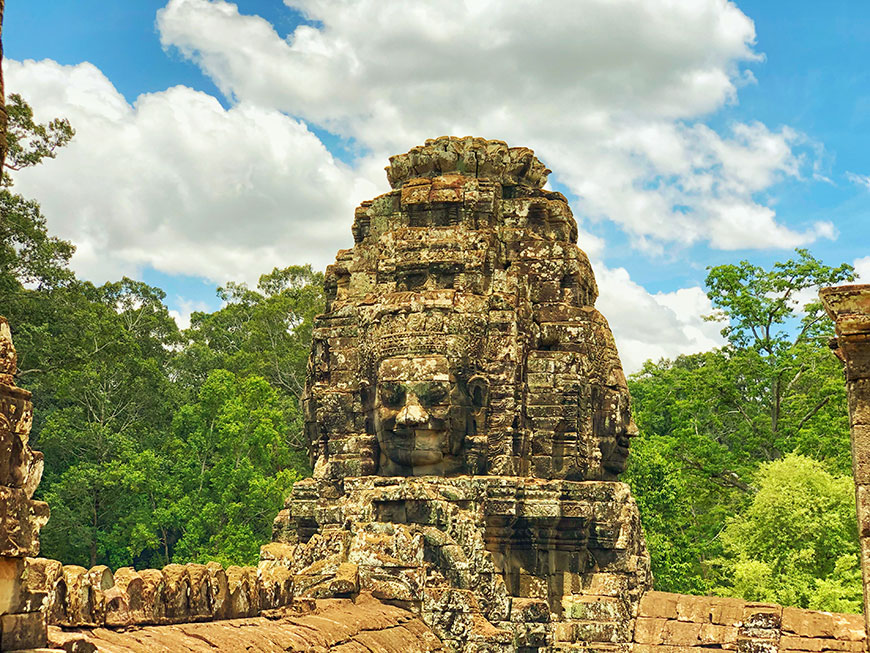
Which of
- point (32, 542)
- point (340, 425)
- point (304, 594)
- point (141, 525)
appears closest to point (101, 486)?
point (141, 525)

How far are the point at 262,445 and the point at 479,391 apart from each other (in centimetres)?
1844

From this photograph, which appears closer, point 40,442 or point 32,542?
point 32,542

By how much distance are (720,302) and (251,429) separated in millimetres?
14614

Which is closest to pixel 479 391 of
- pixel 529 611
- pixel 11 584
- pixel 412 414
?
pixel 412 414

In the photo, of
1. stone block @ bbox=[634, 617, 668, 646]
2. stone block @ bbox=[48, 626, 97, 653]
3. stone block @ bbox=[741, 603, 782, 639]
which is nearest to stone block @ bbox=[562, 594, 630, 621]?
stone block @ bbox=[634, 617, 668, 646]

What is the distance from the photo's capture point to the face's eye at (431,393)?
17.1 metres

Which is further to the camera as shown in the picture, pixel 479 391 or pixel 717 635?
pixel 479 391

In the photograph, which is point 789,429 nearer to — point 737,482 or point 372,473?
point 737,482

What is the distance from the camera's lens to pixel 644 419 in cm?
3603

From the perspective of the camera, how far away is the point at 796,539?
79.1 feet

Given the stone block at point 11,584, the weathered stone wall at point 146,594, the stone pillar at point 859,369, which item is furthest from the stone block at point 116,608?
the stone pillar at point 859,369

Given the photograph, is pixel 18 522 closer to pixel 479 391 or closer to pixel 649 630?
pixel 649 630

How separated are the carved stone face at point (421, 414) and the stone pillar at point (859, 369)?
971 cm

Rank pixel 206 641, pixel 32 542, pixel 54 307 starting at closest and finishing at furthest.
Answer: pixel 32 542 → pixel 206 641 → pixel 54 307
